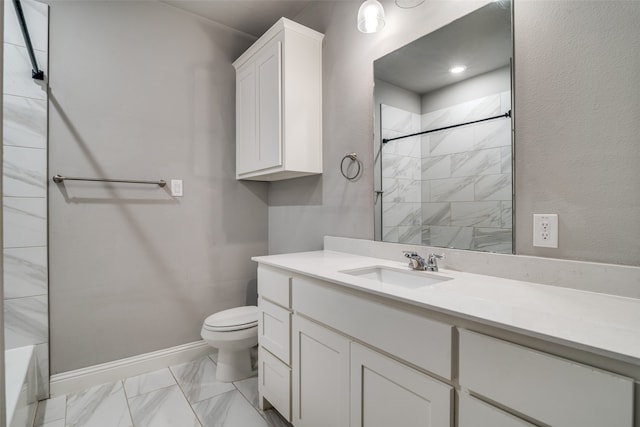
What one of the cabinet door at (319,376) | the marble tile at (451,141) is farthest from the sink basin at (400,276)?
the marble tile at (451,141)

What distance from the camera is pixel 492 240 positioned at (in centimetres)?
124

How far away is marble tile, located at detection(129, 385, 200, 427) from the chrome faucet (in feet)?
4.44

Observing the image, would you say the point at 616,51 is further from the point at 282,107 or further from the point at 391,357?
the point at 282,107

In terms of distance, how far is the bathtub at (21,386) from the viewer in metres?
1.27

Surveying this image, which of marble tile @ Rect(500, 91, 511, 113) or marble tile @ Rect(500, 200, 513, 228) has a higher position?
marble tile @ Rect(500, 91, 511, 113)

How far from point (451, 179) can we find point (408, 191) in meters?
0.24

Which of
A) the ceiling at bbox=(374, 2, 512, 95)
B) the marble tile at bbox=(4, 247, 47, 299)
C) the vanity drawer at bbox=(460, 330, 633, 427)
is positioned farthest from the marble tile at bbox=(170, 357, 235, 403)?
the ceiling at bbox=(374, 2, 512, 95)

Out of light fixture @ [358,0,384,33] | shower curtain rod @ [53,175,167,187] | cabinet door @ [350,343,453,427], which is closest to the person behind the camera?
cabinet door @ [350,343,453,427]

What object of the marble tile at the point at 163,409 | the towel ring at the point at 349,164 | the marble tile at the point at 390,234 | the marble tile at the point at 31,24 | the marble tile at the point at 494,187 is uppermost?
the marble tile at the point at 31,24

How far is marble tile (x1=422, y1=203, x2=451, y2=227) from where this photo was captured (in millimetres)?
1408

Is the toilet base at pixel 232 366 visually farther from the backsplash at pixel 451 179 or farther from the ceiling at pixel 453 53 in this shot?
the ceiling at pixel 453 53

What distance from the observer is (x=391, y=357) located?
0.98m

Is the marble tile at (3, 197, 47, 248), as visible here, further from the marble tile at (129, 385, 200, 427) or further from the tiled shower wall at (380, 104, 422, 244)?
the tiled shower wall at (380, 104, 422, 244)

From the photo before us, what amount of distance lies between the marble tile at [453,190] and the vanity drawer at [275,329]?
0.90m
